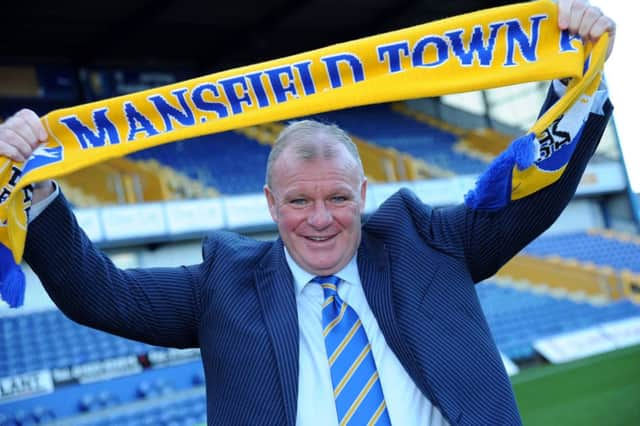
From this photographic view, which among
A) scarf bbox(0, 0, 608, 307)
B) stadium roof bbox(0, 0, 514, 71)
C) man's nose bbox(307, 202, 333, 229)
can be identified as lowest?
man's nose bbox(307, 202, 333, 229)

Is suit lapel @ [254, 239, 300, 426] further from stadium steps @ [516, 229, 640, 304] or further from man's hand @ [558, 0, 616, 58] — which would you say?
stadium steps @ [516, 229, 640, 304]

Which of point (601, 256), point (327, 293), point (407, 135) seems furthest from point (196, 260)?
point (327, 293)

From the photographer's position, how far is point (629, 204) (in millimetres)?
17453

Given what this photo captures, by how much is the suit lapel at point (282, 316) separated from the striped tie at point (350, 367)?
0.09 m

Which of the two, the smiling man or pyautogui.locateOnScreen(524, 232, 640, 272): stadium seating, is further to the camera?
pyautogui.locateOnScreen(524, 232, 640, 272): stadium seating

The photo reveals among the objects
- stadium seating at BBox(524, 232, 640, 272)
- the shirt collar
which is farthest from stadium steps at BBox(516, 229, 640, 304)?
the shirt collar

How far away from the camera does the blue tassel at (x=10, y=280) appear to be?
5.74 ft

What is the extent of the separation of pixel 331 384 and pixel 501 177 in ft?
2.11

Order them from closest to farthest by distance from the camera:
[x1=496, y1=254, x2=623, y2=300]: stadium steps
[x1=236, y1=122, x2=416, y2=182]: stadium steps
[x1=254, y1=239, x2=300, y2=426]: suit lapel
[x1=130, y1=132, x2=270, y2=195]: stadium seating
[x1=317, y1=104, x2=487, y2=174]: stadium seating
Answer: [x1=254, y1=239, x2=300, y2=426]: suit lapel → [x1=130, y1=132, x2=270, y2=195]: stadium seating → [x1=496, y1=254, x2=623, y2=300]: stadium steps → [x1=236, y1=122, x2=416, y2=182]: stadium steps → [x1=317, y1=104, x2=487, y2=174]: stadium seating

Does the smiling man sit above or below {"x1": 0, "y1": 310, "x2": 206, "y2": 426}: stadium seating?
above

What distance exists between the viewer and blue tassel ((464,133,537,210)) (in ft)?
5.77

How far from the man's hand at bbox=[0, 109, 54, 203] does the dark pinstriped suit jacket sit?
60mm

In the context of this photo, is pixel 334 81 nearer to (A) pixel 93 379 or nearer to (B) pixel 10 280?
(B) pixel 10 280

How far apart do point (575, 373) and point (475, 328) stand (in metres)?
7.95
